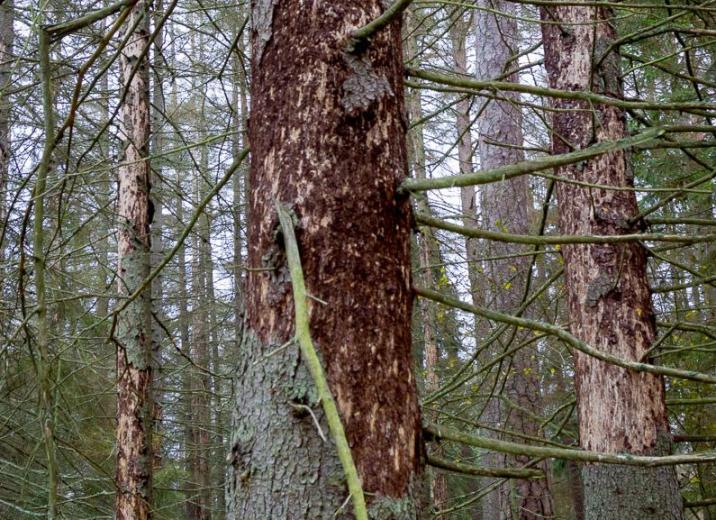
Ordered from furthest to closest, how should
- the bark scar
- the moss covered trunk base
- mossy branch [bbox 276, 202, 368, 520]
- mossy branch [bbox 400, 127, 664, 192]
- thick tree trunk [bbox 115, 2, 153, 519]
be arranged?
1. thick tree trunk [bbox 115, 2, 153, 519]
2. the moss covered trunk base
3. the bark scar
4. mossy branch [bbox 400, 127, 664, 192]
5. mossy branch [bbox 276, 202, 368, 520]

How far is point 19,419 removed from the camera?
627cm

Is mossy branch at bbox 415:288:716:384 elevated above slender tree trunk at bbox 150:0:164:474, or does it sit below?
below

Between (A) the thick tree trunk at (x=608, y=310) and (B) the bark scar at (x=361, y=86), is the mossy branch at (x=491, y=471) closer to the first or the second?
(B) the bark scar at (x=361, y=86)

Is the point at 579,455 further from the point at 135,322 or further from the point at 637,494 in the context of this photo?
the point at 135,322

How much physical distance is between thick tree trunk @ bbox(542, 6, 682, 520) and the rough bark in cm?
230

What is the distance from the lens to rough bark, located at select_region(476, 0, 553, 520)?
256 inches

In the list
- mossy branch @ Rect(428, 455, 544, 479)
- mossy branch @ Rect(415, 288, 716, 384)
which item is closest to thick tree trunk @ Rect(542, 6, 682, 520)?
mossy branch @ Rect(415, 288, 716, 384)

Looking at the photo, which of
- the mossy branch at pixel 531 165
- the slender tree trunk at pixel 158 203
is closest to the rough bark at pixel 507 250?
the slender tree trunk at pixel 158 203

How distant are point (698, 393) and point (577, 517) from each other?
846 cm

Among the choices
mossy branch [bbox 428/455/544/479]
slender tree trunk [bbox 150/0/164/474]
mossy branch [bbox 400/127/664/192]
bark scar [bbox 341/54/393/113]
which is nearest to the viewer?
mossy branch [bbox 400/127/664/192]

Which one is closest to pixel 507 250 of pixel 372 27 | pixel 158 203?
pixel 158 203

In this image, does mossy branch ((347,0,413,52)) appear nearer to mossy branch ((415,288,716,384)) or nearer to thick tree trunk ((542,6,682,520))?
mossy branch ((415,288,716,384))

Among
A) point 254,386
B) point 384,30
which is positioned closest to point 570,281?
point 384,30

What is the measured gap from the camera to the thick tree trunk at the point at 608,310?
359cm
